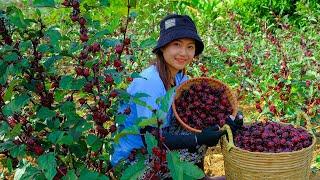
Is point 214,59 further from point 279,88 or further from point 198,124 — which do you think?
point 198,124

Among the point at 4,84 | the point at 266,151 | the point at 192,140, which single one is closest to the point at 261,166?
the point at 266,151

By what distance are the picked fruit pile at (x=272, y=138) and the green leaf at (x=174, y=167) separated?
733mm

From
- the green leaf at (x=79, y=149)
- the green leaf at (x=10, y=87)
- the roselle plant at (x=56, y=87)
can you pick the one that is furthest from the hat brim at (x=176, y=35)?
the green leaf at (x=10, y=87)

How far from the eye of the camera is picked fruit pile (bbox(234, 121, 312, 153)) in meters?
2.29

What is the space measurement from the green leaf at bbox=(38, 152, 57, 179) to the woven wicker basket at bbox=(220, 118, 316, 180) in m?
0.86

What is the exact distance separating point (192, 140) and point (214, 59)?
2.54m

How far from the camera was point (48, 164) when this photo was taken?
1.71m

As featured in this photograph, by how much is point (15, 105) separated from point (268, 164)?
1069 mm

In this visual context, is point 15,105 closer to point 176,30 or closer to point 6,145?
point 6,145

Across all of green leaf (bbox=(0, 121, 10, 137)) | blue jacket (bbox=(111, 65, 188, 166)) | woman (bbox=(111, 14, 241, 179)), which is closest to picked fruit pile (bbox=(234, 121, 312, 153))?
woman (bbox=(111, 14, 241, 179))

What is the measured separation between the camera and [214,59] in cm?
492

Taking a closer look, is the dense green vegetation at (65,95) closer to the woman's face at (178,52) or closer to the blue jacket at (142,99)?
the blue jacket at (142,99)

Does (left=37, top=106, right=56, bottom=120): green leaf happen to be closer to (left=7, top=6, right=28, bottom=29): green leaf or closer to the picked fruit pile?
(left=7, top=6, right=28, bottom=29): green leaf

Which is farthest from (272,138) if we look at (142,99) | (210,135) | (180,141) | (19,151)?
(19,151)
